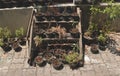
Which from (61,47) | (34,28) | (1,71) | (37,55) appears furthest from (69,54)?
(1,71)

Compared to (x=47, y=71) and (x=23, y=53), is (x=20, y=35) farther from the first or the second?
(x=47, y=71)

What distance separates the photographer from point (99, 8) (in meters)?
9.42

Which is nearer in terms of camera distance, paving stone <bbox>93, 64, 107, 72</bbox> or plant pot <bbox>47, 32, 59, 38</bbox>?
paving stone <bbox>93, 64, 107, 72</bbox>

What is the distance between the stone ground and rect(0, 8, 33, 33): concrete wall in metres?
1.44

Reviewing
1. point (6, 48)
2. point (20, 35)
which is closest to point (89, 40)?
point (20, 35)

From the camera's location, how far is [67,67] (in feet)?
27.5

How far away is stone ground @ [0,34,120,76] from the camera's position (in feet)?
26.7

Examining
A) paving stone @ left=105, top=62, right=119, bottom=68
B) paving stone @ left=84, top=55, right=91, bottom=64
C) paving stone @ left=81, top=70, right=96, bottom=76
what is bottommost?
paving stone @ left=81, top=70, right=96, bottom=76

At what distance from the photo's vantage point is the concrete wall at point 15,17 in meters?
9.50

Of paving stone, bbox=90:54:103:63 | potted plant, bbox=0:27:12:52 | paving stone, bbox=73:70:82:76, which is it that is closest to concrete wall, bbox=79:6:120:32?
paving stone, bbox=90:54:103:63

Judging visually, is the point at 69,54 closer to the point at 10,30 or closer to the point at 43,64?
the point at 43,64

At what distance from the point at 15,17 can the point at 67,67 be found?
10.9ft

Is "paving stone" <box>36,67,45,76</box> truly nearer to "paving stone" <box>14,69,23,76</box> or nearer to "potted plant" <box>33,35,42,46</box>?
"paving stone" <box>14,69,23,76</box>

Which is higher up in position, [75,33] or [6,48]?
[75,33]
